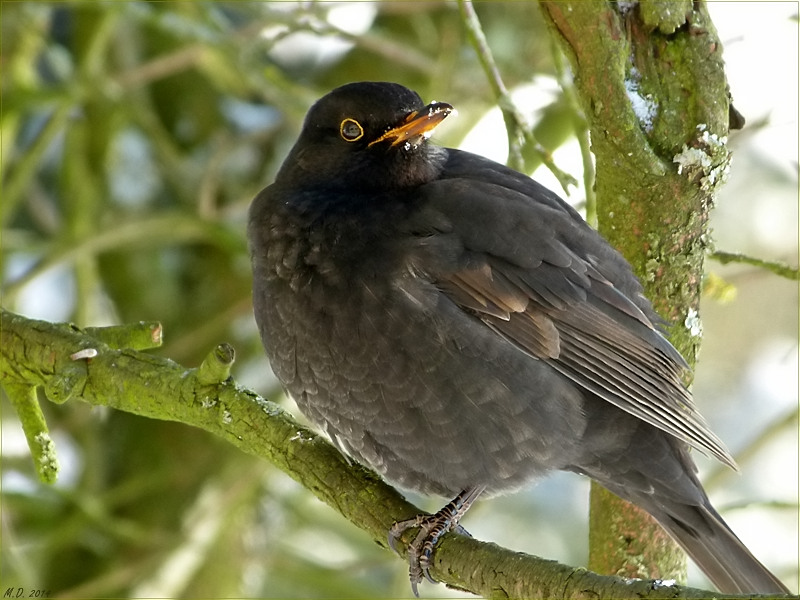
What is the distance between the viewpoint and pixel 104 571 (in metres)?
5.71

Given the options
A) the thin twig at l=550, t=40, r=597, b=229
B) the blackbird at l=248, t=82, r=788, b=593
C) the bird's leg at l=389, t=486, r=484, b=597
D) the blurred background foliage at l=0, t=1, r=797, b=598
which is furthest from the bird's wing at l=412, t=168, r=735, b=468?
the bird's leg at l=389, t=486, r=484, b=597

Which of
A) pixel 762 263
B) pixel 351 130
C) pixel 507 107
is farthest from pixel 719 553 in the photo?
pixel 351 130

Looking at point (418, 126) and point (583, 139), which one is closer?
point (418, 126)

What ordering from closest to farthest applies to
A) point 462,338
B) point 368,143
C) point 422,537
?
point 422,537, point 462,338, point 368,143

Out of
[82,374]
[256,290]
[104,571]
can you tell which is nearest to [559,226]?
[256,290]

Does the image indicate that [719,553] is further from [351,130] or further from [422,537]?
[351,130]

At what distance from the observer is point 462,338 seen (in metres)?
3.45

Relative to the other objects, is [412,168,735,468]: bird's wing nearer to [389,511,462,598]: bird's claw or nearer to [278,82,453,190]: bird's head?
[278,82,453,190]: bird's head

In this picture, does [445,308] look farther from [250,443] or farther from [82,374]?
A: [82,374]

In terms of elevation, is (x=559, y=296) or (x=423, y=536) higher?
(x=559, y=296)

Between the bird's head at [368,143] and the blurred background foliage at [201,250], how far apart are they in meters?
0.74

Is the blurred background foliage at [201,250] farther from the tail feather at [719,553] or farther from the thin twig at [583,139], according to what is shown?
the tail feather at [719,553]

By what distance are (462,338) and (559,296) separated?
461 millimetres

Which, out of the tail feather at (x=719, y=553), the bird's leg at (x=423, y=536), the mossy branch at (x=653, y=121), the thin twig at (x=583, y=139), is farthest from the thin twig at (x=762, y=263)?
the bird's leg at (x=423, y=536)
